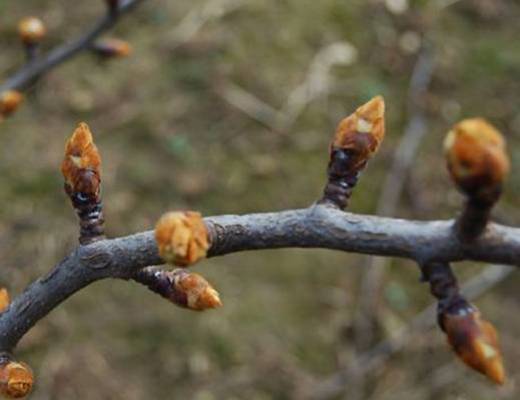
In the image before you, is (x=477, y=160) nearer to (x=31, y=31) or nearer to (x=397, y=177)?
(x=31, y=31)

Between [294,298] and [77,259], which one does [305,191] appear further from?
[77,259]

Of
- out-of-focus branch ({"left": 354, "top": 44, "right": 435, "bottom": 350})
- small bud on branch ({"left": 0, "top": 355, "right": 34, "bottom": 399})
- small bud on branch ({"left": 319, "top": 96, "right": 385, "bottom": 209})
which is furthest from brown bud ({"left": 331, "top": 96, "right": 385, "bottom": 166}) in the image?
out-of-focus branch ({"left": 354, "top": 44, "right": 435, "bottom": 350})

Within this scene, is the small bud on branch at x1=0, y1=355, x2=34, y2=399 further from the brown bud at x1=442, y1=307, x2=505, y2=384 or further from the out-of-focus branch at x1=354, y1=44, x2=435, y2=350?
the out-of-focus branch at x1=354, y1=44, x2=435, y2=350

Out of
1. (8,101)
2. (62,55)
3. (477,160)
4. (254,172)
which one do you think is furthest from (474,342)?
(254,172)

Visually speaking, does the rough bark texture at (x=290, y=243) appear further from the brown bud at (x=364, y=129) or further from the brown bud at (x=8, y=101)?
the brown bud at (x=8, y=101)

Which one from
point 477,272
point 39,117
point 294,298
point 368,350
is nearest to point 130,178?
point 39,117
